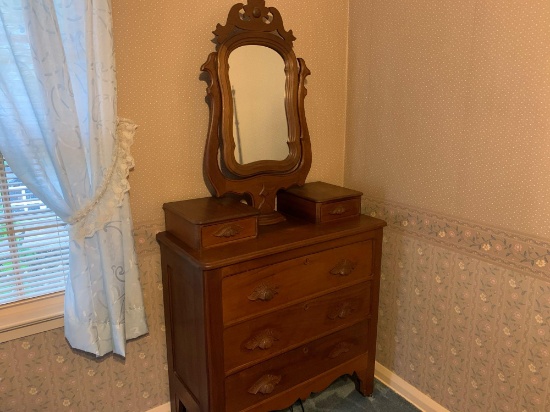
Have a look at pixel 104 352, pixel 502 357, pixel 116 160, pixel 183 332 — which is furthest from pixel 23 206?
pixel 502 357

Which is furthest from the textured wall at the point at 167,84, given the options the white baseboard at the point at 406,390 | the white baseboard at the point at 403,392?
the white baseboard at the point at 406,390

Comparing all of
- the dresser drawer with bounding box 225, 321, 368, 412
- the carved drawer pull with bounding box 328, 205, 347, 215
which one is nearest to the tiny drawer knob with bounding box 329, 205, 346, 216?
the carved drawer pull with bounding box 328, 205, 347, 215

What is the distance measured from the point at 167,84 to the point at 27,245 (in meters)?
0.77

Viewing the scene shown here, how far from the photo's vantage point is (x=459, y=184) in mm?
1712

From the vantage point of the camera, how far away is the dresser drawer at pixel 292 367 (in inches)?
64.4

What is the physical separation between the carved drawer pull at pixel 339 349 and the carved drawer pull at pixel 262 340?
0.35 meters

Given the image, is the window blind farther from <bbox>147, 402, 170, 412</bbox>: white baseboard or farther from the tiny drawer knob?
the tiny drawer knob

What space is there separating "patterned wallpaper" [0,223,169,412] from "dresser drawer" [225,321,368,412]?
1.37ft

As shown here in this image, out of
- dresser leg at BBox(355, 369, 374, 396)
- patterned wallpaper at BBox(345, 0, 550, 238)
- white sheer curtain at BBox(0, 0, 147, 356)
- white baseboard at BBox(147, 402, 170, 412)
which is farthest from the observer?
dresser leg at BBox(355, 369, 374, 396)

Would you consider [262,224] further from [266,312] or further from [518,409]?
[518,409]

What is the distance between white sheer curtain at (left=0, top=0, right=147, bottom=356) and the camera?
1.29m

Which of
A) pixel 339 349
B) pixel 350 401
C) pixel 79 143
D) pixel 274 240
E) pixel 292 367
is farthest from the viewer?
pixel 350 401

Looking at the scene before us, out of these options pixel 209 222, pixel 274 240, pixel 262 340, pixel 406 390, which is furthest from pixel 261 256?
pixel 406 390

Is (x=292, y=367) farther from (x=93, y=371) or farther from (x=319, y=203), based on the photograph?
(x=93, y=371)
